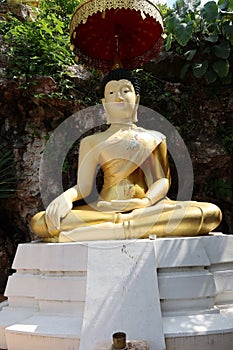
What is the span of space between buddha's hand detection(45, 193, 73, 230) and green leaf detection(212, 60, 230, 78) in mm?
3728

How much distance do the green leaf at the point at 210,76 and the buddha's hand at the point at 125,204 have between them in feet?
10.2

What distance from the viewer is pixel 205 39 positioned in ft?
20.6

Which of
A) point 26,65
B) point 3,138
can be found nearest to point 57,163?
point 3,138

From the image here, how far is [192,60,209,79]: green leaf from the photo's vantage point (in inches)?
241

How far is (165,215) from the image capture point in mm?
3486

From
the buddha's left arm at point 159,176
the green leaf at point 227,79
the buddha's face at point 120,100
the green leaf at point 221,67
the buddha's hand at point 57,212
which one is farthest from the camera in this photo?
the green leaf at point 227,79

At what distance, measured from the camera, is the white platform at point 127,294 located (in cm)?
261

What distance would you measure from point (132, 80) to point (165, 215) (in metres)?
2.10

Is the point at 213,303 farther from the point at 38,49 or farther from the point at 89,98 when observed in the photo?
the point at 38,49

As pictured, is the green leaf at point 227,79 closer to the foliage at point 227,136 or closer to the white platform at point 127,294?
the foliage at point 227,136

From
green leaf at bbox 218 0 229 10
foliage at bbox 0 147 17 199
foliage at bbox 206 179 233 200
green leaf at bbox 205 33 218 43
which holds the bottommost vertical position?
foliage at bbox 206 179 233 200

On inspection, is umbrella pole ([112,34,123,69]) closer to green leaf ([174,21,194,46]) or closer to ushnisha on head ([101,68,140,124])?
ushnisha on head ([101,68,140,124])

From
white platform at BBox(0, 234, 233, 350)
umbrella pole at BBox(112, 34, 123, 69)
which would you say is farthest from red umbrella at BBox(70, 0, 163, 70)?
white platform at BBox(0, 234, 233, 350)

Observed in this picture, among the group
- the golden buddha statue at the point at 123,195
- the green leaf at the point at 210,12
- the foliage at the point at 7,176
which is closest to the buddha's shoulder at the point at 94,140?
the golden buddha statue at the point at 123,195
